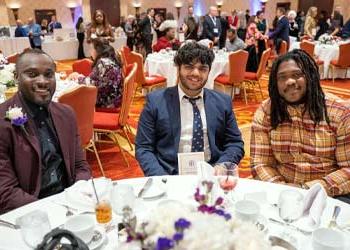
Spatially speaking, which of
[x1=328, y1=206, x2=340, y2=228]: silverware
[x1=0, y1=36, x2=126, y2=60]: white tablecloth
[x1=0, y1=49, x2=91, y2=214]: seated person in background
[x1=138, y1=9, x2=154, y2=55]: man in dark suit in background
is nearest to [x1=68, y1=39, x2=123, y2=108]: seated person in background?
[x1=0, y1=49, x2=91, y2=214]: seated person in background

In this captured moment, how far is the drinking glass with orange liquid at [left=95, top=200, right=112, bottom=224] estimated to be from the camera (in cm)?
136

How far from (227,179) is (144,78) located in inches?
177

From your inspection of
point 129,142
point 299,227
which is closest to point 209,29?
point 129,142

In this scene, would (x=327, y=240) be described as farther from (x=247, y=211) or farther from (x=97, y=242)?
(x=97, y=242)

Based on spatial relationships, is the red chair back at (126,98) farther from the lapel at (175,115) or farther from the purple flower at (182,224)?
the purple flower at (182,224)

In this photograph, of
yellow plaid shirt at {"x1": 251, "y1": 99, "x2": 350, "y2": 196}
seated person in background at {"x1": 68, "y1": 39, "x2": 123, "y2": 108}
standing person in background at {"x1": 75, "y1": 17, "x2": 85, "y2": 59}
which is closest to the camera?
yellow plaid shirt at {"x1": 251, "y1": 99, "x2": 350, "y2": 196}

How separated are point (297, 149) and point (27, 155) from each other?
133cm

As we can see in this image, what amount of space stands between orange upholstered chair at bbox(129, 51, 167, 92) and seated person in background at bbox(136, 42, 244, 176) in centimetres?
350

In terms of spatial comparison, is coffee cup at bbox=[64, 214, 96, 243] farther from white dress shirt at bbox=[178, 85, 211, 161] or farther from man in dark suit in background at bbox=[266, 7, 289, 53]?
man in dark suit in background at bbox=[266, 7, 289, 53]

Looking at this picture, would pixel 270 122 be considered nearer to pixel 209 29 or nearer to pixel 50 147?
pixel 50 147

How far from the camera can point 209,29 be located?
8.71 m

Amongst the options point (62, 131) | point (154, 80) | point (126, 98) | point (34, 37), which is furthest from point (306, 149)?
point (34, 37)

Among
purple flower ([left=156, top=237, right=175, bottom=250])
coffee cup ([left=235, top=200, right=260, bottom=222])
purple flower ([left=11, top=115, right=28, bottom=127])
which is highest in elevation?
purple flower ([left=156, top=237, right=175, bottom=250])

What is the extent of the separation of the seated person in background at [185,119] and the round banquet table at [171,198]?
53 cm
